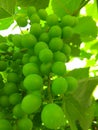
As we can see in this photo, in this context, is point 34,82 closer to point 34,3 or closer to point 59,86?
point 59,86

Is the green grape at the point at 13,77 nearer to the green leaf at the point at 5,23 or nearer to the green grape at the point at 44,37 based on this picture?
the green grape at the point at 44,37

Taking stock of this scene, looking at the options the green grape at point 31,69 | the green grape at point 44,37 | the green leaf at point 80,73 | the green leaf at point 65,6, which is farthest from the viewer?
the green leaf at point 65,6

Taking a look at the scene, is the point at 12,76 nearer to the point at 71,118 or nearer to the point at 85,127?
the point at 71,118

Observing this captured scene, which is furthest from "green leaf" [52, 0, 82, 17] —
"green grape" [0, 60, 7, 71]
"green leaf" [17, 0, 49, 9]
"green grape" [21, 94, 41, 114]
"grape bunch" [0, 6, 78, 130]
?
"green grape" [21, 94, 41, 114]

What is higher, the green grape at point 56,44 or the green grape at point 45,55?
the green grape at point 56,44

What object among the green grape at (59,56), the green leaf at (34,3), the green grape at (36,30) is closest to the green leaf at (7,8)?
the green leaf at (34,3)

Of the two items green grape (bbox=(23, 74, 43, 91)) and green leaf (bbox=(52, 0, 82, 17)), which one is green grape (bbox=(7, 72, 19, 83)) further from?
green leaf (bbox=(52, 0, 82, 17))

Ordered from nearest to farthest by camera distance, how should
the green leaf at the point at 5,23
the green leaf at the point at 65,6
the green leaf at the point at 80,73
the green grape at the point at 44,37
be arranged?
1. the green grape at the point at 44,37
2. the green leaf at the point at 80,73
3. the green leaf at the point at 65,6
4. the green leaf at the point at 5,23
